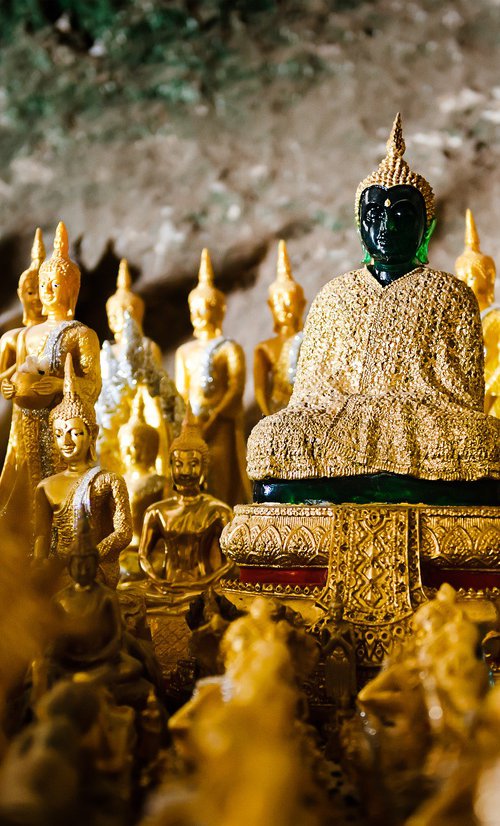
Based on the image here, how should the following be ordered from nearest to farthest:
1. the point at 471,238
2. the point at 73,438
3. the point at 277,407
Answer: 1. the point at 73,438
2. the point at 277,407
3. the point at 471,238

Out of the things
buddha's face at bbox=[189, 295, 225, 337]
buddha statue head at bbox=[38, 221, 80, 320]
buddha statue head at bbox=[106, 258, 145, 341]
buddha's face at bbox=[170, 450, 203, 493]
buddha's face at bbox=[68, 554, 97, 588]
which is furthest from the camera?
buddha statue head at bbox=[106, 258, 145, 341]

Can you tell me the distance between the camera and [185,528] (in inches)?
189

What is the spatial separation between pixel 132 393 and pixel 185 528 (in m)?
1.82

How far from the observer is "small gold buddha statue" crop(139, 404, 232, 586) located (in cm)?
480

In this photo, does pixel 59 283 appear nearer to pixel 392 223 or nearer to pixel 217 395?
pixel 217 395

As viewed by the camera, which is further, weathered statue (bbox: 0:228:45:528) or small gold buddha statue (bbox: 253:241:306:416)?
small gold buddha statue (bbox: 253:241:306:416)

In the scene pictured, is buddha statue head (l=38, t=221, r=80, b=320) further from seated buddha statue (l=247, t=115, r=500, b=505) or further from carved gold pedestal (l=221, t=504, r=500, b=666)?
carved gold pedestal (l=221, t=504, r=500, b=666)

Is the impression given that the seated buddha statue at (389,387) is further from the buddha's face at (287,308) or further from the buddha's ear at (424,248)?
the buddha's face at (287,308)

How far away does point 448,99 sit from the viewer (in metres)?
7.96

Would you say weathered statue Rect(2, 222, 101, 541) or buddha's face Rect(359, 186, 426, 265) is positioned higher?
buddha's face Rect(359, 186, 426, 265)

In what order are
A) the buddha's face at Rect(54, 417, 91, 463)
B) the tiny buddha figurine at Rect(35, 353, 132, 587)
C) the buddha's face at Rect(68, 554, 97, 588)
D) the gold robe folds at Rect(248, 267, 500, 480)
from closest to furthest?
the buddha's face at Rect(68, 554, 97, 588) → the gold robe folds at Rect(248, 267, 500, 480) → the tiny buddha figurine at Rect(35, 353, 132, 587) → the buddha's face at Rect(54, 417, 91, 463)

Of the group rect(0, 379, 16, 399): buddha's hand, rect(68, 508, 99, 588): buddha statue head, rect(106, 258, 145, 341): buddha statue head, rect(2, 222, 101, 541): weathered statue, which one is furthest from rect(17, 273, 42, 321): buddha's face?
rect(68, 508, 99, 588): buddha statue head

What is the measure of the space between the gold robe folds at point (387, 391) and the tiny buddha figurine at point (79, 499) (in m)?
0.65

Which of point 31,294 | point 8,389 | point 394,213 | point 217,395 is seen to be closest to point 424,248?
point 394,213
